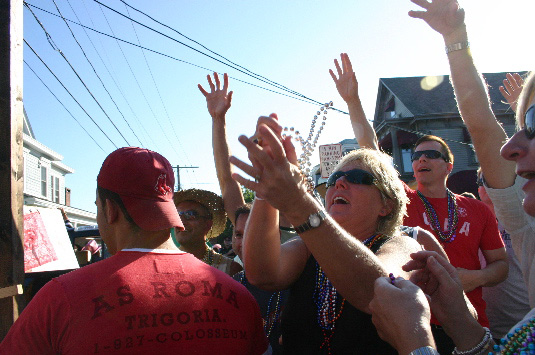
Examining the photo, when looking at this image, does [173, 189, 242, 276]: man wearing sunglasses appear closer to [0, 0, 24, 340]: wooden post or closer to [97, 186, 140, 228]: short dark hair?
[0, 0, 24, 340]: wooden post

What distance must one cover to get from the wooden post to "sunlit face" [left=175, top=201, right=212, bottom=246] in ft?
4.75

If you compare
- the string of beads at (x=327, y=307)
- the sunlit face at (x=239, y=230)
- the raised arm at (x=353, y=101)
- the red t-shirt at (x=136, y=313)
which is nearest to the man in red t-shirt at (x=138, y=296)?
the red t-shirt at (x=136, y=313)

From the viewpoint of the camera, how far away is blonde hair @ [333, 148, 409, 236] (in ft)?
7.04

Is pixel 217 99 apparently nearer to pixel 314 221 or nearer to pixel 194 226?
pixel 194 226

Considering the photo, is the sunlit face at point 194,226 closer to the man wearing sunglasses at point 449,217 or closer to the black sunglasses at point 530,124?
the man wearing sunglasses at point 449,217

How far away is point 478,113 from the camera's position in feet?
6.73

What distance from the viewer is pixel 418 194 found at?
11.1ft

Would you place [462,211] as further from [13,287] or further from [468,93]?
[13,287]

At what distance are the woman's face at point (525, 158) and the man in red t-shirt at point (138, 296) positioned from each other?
1.13 m

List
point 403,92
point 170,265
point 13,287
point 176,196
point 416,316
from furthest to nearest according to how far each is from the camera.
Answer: point 403,92, point 176,196, point 13,287, point 170,265, point 416,316

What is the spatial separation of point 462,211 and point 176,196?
2.40 m

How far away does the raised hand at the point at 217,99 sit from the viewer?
3.53m

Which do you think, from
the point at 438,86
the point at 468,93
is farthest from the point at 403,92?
the point at 468,93

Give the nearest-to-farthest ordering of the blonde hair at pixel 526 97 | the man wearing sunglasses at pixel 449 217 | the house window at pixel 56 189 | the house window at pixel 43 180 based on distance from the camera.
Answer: the blonde hair at pixel 526 97, the man wearing sunglasses at pixel 449 217, the house window at pixel 43 180, the house window at pixel 56 189
